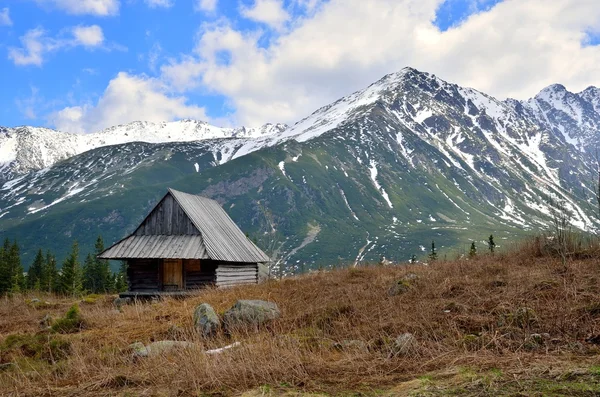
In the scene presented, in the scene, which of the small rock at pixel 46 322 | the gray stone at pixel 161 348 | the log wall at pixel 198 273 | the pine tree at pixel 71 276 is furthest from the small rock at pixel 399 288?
the pine tree at pixel 71 276

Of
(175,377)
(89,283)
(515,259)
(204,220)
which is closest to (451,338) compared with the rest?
(175,377)

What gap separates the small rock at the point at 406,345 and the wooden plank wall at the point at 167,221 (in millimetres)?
23716

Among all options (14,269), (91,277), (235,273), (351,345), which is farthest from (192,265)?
(91,277)

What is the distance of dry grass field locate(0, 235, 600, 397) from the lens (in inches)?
264

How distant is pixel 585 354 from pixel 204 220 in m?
27.6

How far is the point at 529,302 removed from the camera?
10.0 metres

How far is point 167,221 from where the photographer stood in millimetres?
31219

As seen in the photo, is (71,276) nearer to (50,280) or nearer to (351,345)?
(50,280)

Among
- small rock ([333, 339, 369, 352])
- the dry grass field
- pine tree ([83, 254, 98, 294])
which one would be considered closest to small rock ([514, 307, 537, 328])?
the dry grass field

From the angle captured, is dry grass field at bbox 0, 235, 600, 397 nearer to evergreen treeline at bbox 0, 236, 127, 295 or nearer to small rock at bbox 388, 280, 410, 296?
small rock at bbox 388, 280, 410, 296

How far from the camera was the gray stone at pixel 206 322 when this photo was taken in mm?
11768

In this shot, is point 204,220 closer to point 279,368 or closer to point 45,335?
point 45,335

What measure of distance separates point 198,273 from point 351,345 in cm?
2216

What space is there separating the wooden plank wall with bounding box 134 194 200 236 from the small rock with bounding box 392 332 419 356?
23.7m
